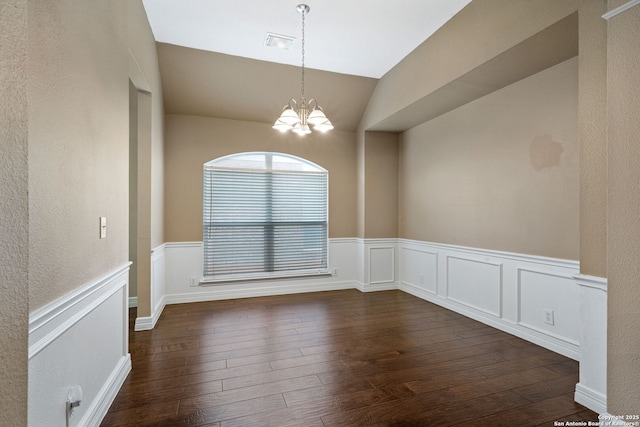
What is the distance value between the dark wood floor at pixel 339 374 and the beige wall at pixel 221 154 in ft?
4.81

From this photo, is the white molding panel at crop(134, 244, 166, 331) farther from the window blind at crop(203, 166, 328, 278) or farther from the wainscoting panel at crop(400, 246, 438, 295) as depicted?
the wainscoting panel at crop(400, 246, 438, 295)

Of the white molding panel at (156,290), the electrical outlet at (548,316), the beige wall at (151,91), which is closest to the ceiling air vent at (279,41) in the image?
the beige wall at (151,91)

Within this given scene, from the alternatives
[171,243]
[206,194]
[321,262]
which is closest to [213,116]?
[206,194]

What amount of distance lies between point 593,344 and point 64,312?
9.88 ft

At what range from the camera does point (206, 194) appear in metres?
4.47

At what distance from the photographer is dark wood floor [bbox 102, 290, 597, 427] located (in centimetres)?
190

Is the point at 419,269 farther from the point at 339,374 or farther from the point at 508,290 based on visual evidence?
the point at 339,374

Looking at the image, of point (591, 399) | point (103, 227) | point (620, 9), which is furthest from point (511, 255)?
point (103, 227)

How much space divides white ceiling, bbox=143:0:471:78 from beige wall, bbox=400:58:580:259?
3.49 ft

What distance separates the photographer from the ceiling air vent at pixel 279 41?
10.9ft

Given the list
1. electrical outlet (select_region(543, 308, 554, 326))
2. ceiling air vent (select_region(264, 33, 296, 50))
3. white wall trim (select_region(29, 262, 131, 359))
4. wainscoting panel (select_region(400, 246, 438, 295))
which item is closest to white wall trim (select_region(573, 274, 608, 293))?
electrical outlet (select_region(543, 308, 554, 326))

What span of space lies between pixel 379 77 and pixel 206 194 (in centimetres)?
297

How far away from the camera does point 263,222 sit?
4738 millimetres

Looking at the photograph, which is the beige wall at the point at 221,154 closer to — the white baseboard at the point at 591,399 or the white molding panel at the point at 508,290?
the white molding panel at the point at 508,290
